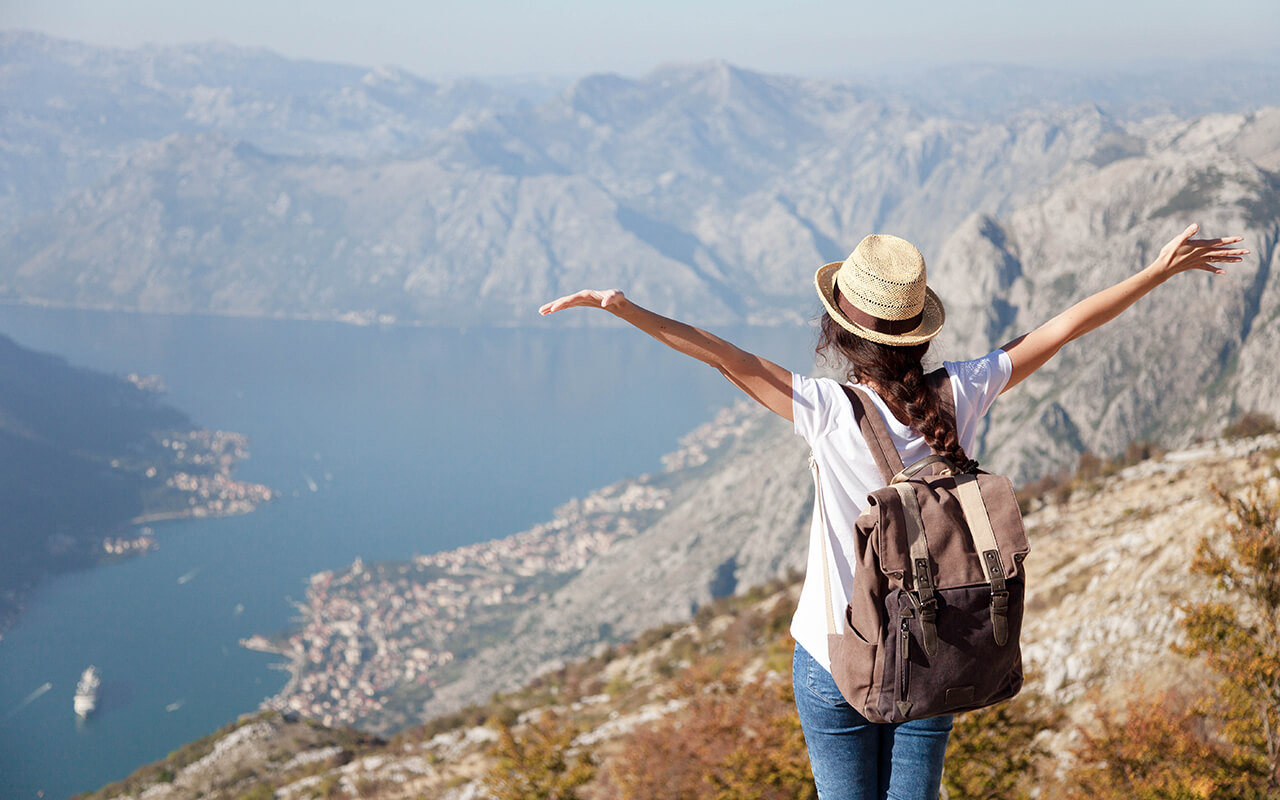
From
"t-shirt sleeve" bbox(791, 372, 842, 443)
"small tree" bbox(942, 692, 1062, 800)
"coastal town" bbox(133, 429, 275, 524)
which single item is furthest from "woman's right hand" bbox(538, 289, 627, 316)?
"coastal town" bbox(133, 429, 275, 524)

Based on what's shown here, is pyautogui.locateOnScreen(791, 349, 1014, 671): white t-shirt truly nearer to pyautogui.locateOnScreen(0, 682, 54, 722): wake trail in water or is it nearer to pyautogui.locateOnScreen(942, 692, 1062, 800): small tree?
pyautogui.locateOnScreen(942, 692, 1062, 800): small tree

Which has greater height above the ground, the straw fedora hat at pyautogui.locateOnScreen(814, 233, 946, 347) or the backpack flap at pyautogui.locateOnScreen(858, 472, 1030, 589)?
the straw fedora hat at pyautogui.locateOnScreen(814, 233, 946, 347)

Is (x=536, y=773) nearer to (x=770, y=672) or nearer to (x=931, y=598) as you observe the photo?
(x=770, y=672)

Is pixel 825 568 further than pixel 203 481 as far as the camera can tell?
No

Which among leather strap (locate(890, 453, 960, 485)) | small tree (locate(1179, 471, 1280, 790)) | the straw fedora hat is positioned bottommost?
small tree (locate(1179, 471, 1280, 790))

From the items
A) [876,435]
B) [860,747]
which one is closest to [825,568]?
[876,435]

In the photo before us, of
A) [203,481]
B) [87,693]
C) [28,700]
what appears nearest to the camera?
[87,693]
